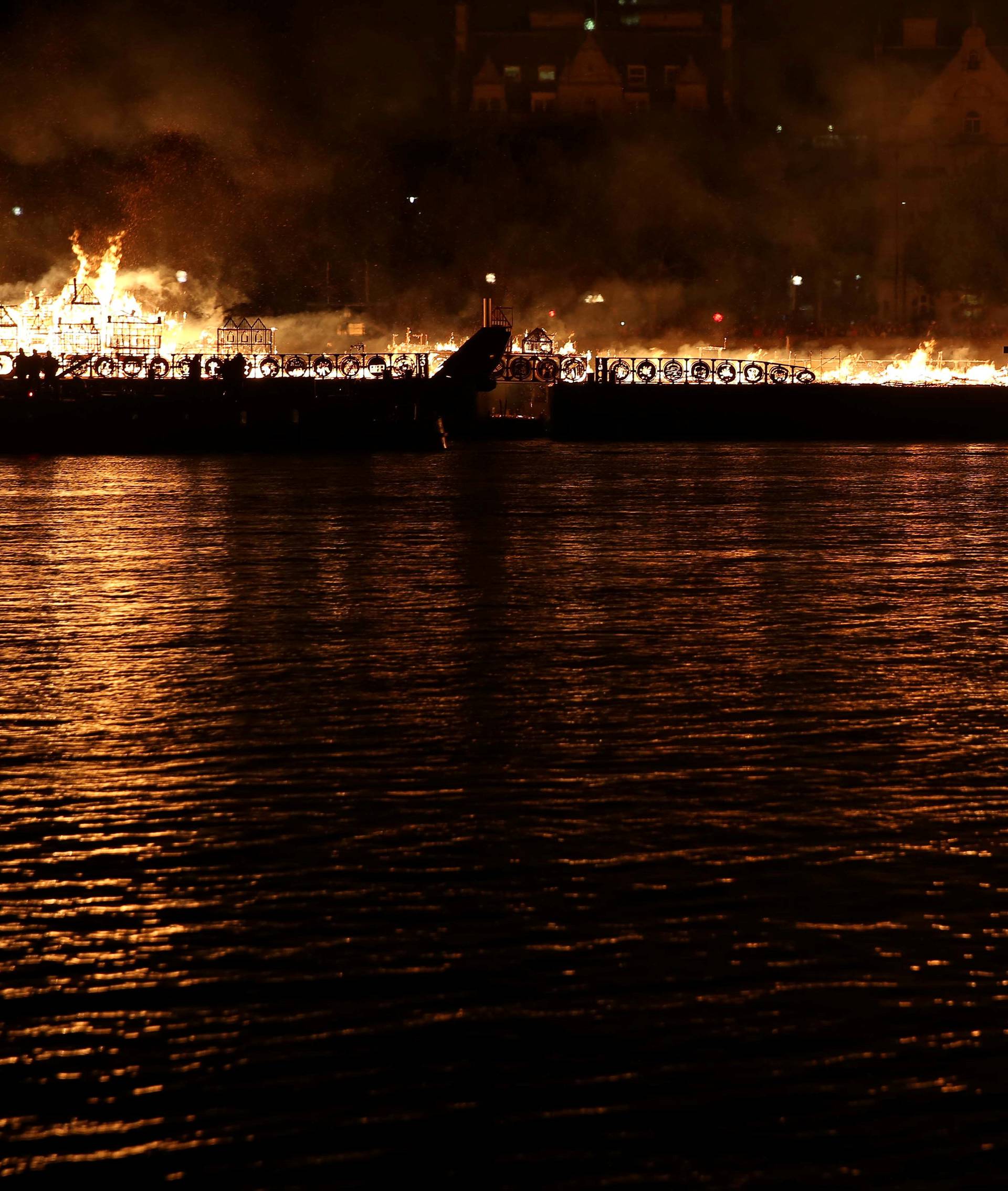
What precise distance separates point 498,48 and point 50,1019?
450 ft

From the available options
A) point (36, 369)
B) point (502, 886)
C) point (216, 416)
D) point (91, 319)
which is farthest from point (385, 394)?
point (502, 886)

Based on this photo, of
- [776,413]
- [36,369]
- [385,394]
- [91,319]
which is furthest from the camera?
[91,319]

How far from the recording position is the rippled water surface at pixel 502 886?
22.4 feet

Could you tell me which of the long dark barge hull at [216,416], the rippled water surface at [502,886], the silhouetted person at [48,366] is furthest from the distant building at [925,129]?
the rippled water surface at [502,886]

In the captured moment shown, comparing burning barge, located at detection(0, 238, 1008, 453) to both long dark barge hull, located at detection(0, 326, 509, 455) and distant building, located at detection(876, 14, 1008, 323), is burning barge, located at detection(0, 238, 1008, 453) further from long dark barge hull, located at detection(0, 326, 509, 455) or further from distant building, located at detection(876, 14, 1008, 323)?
distant building, located at detection(876, 14, 1008, 323)

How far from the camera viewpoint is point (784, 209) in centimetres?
9862

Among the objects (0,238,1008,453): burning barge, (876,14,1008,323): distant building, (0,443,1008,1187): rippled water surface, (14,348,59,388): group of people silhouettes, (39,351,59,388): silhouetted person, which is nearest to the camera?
(0,443,1008,1187): rippled water surface

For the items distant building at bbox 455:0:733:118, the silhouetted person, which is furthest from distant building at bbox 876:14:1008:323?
the silhouetted person

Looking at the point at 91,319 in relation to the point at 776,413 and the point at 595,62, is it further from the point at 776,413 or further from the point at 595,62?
the point at 595,62

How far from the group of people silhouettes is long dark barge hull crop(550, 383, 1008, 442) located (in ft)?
62.8

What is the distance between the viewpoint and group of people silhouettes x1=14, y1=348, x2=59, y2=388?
207 ft

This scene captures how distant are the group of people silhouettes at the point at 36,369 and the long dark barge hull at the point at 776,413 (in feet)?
62.8

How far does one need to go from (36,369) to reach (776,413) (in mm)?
28266

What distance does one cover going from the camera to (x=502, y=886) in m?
9.73
